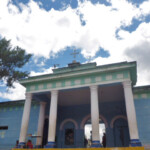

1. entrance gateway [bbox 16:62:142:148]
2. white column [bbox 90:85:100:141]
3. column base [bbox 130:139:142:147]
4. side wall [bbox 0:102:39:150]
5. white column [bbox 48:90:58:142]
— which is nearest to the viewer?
column base [bbox 130:139:142:147]

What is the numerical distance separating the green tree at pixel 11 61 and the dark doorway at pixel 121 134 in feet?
33.4

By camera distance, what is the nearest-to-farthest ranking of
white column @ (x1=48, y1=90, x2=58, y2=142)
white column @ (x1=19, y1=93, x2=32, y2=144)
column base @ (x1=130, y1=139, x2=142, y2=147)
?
1. column base @ (x1=130, y1=139, x2=142, y2=147)
2. white column @ (x1=48, y1=90, x2=58, y2=142)
3. white column @ (x1=19, y1=93, x2=32, y2=144)

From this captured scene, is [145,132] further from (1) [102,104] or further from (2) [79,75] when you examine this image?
(2) [79,75]

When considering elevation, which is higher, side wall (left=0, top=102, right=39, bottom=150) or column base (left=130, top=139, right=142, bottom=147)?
side wall (left=0, top=102, right=39, bottom=150)

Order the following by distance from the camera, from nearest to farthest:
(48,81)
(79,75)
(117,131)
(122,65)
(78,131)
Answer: (122,65) < (79,75) < (48,81) < (117,131) < (78,131)

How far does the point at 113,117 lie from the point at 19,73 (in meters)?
9.90

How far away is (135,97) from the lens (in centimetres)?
1284

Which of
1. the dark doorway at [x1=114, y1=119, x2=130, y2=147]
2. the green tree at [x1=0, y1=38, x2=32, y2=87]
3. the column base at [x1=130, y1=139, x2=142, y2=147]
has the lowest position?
the column base at [x1=130, y1=139, x2=142, y2=147]

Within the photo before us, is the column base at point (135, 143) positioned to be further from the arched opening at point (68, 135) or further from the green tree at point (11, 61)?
the green tree at point (11, 61)

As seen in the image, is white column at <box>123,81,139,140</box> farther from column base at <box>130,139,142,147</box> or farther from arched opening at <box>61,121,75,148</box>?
arched opening at <box>61,121,75,148</box>

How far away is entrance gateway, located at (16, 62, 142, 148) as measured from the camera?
33.7 feet

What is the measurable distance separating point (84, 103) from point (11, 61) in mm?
8267

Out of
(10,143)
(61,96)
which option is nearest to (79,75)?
(61,96)

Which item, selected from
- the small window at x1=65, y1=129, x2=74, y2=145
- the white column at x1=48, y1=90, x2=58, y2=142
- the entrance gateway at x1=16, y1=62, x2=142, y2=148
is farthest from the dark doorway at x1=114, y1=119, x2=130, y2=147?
the white column at x1=48, y1=90, x2=58, y2=142
